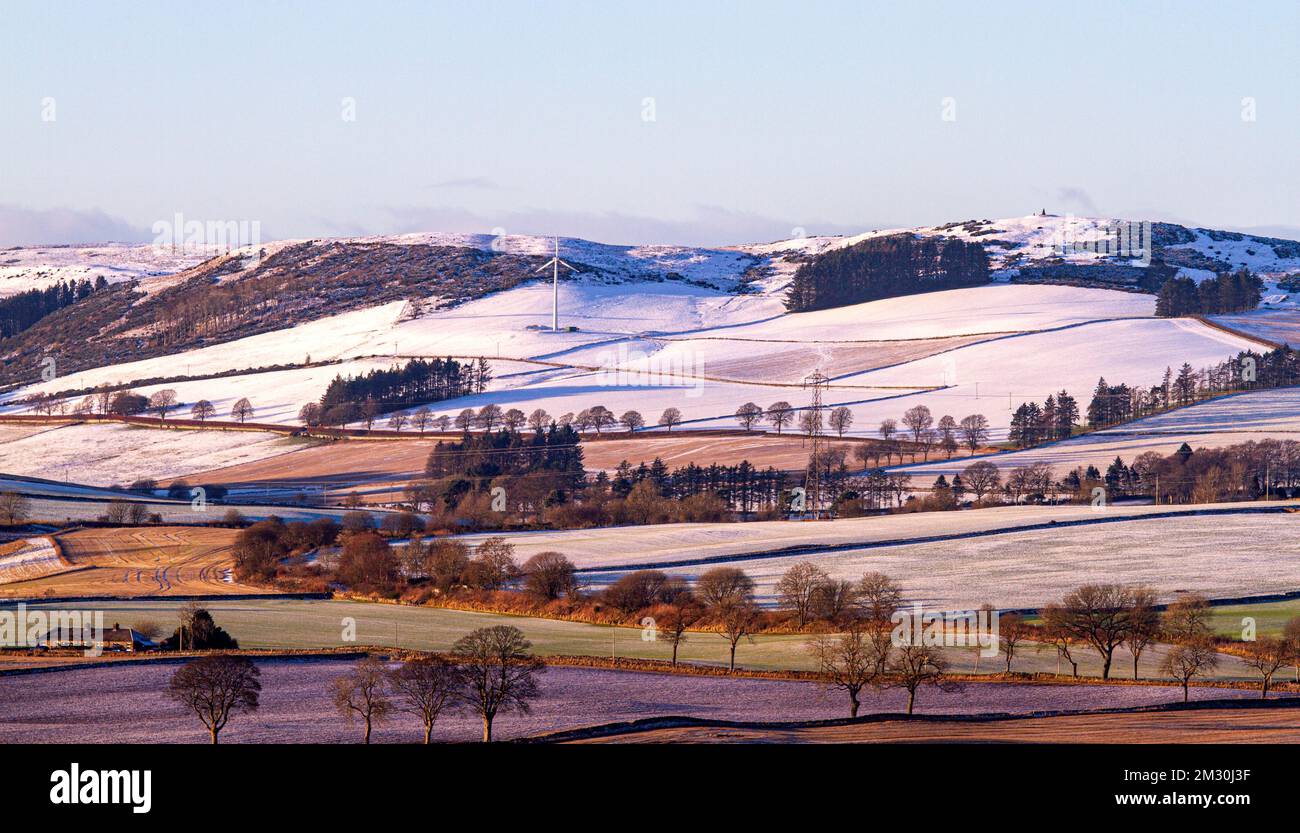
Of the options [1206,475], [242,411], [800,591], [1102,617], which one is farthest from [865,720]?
[242,411]

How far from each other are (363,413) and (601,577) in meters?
98.4

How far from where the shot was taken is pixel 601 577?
91.4 metres

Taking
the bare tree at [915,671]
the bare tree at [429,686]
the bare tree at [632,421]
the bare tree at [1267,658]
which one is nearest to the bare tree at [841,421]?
the bare tree at [632,421]

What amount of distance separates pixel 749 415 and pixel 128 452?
74.8 metres

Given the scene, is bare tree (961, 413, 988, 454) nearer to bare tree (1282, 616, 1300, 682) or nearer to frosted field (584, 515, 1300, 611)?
frosted field (584, 515, 1300, 611)

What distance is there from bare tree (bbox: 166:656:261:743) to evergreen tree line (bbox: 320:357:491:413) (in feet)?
459

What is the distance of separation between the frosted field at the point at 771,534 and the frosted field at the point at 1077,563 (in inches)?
101

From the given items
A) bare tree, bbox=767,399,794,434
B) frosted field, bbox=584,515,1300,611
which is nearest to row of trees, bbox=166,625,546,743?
frosted field, bbox=584,515,1300,611

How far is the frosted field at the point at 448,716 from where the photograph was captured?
48.4 meters

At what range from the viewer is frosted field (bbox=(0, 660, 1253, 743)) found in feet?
159

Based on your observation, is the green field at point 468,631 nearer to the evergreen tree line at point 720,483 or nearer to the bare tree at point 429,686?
the bare tree at point 429,686

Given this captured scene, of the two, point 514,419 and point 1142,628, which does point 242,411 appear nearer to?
point 514,419
